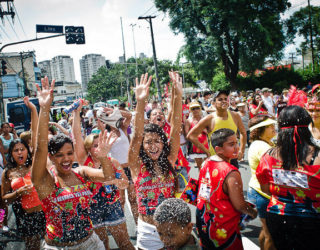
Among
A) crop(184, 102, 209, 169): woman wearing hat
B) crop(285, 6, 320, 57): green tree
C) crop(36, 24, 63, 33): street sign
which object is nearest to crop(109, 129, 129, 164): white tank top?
crop(184, 102, 209, 169): woman wearing hat

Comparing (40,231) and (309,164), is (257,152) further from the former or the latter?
(40,231)

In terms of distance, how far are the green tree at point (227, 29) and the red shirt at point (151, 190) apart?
2579cm

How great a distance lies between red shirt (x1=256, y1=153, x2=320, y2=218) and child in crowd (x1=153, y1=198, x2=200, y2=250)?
0.87 metres

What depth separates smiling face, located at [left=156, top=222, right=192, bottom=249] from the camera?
6.68 ft

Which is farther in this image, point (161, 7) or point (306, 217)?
point (161, 7)

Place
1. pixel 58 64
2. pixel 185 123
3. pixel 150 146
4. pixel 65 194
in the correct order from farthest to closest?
1. pixel 58 64
2. pixel 185 123
3. pixel 150 146
4. pixel 65 194

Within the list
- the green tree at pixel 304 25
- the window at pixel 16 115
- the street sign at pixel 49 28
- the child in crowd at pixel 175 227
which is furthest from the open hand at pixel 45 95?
the green tree at pixel 304 25

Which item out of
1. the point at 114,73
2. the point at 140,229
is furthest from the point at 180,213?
the point at 114,73

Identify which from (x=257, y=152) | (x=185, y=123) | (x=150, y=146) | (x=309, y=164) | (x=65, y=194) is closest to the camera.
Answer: (x=309, y=164)

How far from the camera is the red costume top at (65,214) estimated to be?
242cm

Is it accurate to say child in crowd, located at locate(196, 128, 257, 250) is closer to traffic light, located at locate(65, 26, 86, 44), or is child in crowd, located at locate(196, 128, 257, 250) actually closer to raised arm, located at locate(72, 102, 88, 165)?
raised arm, located at locate(72, 102, 88, 165)

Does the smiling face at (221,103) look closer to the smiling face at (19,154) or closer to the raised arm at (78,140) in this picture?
the raised arm at (78,140)

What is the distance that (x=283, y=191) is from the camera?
7.89 feet

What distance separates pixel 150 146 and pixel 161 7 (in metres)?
26.7
